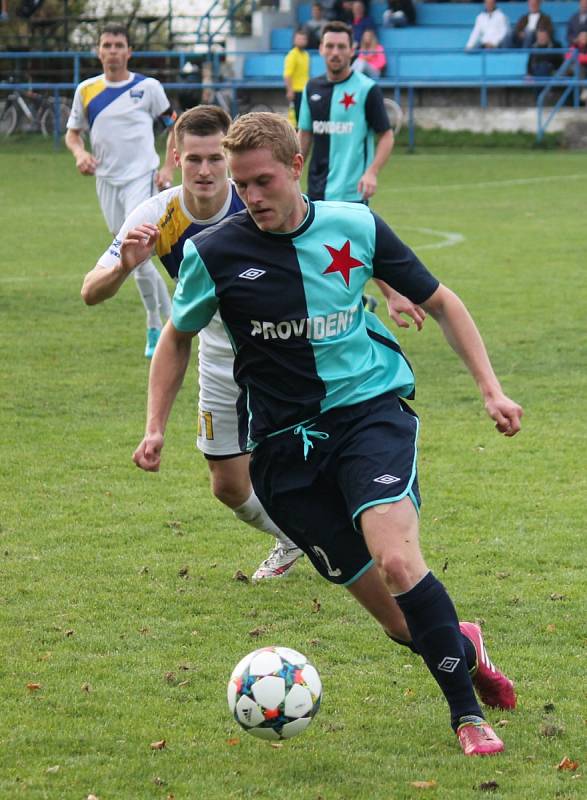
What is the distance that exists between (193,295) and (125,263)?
57 centimetres

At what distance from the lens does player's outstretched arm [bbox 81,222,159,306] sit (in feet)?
15.5

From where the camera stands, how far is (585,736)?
4312 mm

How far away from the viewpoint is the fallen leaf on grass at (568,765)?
4082 millimetres

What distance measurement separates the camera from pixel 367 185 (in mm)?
11297

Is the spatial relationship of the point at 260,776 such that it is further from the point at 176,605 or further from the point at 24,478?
the point at 24,478

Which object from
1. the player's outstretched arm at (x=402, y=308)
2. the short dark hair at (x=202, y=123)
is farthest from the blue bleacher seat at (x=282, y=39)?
the player's outstretched arm at (x=402, y=308)

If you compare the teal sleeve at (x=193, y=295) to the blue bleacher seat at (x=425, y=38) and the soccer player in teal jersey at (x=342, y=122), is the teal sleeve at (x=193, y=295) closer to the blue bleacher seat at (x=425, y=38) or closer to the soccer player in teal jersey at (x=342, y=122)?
the soccer player in teal jersey at (x=342, y=122)

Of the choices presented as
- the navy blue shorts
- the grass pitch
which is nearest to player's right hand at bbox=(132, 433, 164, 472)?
the navy blue shorts

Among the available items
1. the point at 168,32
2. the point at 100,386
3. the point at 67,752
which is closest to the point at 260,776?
the point at 67,752

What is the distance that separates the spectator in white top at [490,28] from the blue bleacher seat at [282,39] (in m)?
4.71

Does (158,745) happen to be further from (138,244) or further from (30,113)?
(30,113)

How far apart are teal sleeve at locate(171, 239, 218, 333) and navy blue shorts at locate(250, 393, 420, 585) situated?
440 mm

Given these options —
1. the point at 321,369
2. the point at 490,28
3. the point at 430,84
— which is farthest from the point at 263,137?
the point at 490,28

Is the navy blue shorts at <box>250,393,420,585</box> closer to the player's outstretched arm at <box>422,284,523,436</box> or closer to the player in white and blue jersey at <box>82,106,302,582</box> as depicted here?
the player's outstretched arm at <box>422,284,523,436</box>
